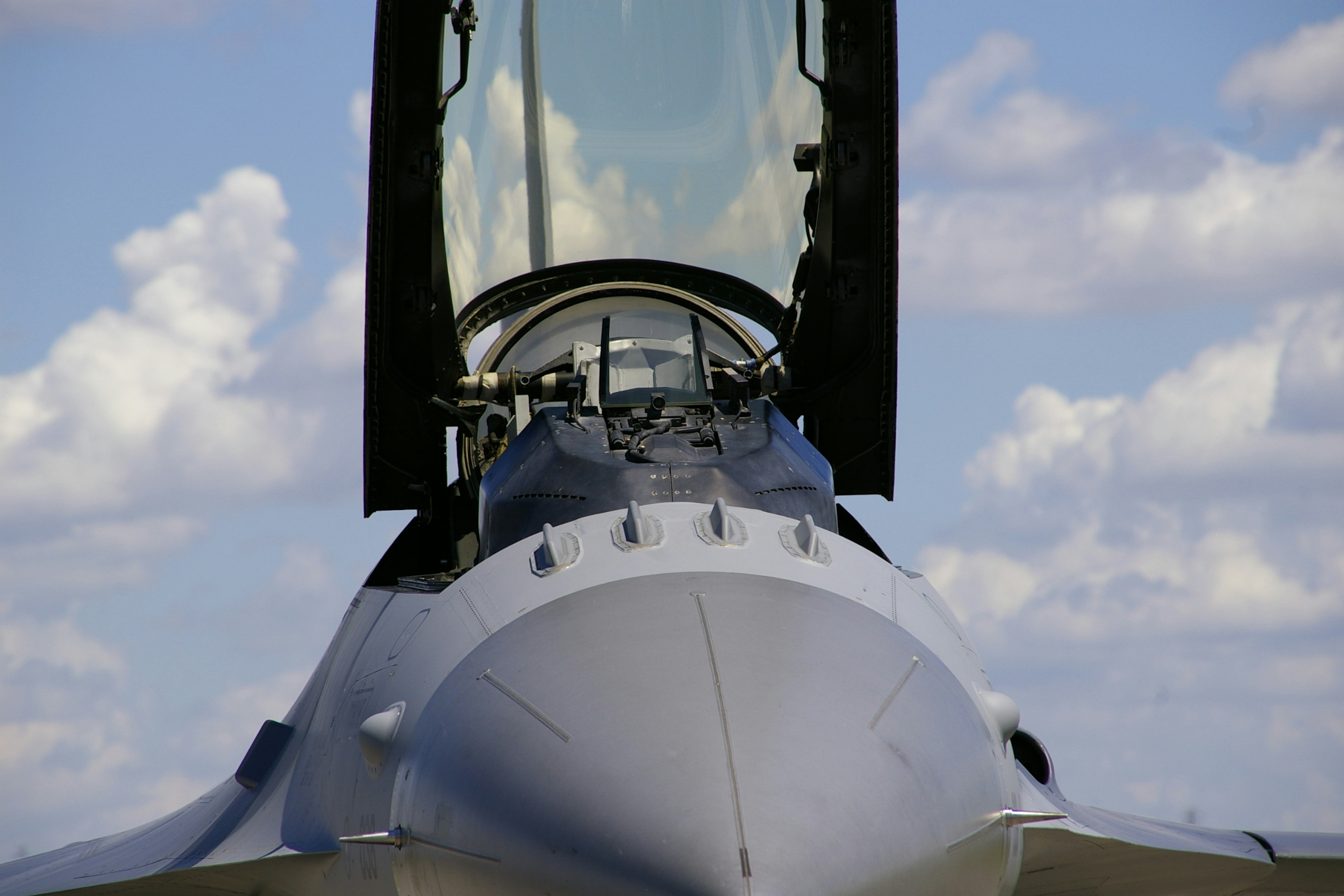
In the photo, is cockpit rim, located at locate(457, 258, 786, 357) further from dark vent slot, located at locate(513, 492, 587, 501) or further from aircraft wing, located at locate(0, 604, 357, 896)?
aircraft wing, located at locate(0, 604, 357, 896)

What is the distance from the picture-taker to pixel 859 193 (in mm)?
7184

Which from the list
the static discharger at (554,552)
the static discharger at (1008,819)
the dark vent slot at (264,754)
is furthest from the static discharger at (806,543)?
the dark vent slot at (264,754)

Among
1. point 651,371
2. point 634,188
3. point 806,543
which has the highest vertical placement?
point 634,188

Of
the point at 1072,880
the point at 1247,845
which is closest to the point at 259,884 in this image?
the point at 1072,880

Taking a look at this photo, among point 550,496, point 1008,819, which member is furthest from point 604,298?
point 1008,819

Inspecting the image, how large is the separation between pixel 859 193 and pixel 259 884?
4.48 metres

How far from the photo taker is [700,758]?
10.2 feet

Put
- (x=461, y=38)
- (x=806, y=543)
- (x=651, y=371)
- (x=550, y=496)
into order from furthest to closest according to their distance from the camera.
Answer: (x=461, y=38) → (x=651, y=371) → (x=550, y=496) → (x=806, y=543)

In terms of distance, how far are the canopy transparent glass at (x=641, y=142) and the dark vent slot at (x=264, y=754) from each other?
312cm

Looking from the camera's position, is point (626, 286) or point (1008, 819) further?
point (626, 286)

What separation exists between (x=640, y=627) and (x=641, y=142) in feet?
18.1

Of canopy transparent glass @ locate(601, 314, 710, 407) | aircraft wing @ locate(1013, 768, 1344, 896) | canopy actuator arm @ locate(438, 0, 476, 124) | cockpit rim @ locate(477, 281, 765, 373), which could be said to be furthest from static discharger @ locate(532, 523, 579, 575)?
cockpit rim @ locate(477, 281, 765, 373)

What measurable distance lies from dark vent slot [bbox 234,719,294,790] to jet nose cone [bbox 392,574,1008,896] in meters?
1.84

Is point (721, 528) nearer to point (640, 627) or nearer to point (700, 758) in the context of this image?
point (640, 627)
